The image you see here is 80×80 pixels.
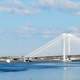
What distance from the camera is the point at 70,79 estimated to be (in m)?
44.5

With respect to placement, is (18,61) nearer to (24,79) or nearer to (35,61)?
(35,61)

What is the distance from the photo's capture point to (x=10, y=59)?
14400cm

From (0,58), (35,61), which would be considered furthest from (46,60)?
(0,58)

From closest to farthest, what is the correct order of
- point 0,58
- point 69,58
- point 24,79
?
point 24,79
point 69,58
point 0,58

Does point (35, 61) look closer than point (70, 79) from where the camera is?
No

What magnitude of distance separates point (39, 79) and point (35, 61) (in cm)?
10549

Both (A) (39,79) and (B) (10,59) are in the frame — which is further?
(B) (10,59)

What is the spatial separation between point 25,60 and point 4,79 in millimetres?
91404

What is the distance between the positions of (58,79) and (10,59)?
99.6m

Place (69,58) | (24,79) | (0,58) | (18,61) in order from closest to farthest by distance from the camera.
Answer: (24,79)
(69,58)
(18,61)
(0,58)

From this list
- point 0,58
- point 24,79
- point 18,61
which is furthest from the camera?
point 0,58

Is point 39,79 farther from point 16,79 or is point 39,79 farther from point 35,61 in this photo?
point 35,61

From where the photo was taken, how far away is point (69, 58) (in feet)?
427

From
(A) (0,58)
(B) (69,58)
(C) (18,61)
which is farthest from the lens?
(A) (0,58)
